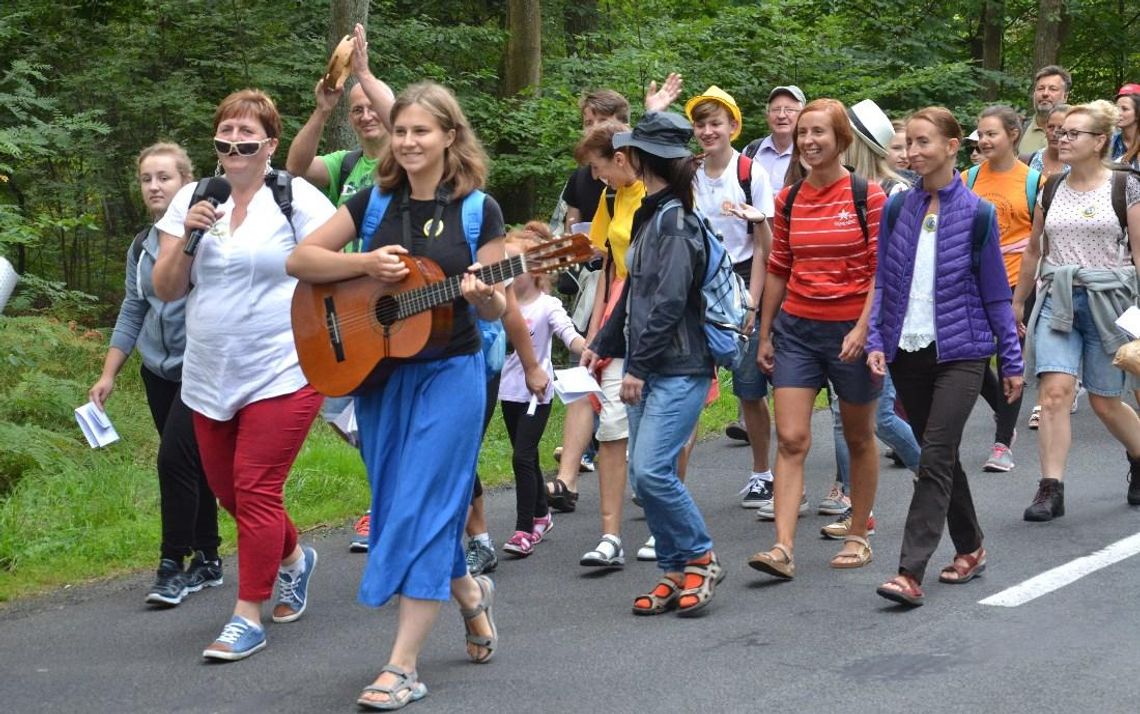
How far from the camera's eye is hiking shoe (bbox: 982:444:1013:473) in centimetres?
941

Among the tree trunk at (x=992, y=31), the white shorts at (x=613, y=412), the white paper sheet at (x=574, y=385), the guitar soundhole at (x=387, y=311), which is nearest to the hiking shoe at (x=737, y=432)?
the white shorts at (x=613, y=412)

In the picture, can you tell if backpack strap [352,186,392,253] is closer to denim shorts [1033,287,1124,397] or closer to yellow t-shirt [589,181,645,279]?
yellow t-shirt [589,181,645,279]

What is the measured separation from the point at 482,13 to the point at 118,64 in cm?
570

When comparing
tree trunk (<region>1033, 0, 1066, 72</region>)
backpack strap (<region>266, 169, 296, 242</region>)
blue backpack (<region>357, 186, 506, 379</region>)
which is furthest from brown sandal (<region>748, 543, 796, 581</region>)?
tree trunk (<region>1033, 0, 1066, 72</region>)

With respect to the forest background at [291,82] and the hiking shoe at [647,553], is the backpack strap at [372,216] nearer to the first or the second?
the hiking shoe at [647,553]

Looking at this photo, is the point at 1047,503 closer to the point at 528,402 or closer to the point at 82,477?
the point at 528,402

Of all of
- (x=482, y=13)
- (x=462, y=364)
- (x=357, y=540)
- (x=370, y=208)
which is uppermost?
(x=482, y=13)

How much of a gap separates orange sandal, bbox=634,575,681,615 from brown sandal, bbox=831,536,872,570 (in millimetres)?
1038

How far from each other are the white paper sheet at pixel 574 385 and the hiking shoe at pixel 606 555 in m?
0.82

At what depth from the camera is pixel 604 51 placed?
62.8ft

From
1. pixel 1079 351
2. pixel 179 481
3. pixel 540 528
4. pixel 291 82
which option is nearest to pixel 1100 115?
pixel 1079 351

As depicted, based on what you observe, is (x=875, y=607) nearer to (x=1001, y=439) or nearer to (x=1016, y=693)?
(x=1016, y=693)

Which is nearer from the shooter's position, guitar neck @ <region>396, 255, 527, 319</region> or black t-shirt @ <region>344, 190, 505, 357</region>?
guitar neck @ <region>396, 255, 527, 319</region>

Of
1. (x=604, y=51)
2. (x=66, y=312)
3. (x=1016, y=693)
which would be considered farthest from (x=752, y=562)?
(x=604, y=51)
